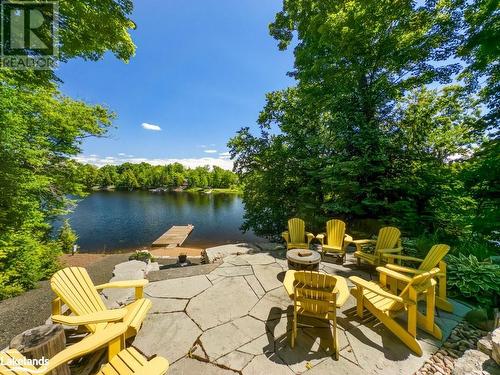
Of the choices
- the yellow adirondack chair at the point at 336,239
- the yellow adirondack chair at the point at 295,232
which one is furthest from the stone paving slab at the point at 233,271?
the yellow adirondack chair at the point at 336,239

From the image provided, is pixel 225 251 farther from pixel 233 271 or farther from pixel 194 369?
pixel 194 369

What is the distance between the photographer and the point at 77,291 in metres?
2.20

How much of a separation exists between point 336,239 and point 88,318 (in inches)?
175

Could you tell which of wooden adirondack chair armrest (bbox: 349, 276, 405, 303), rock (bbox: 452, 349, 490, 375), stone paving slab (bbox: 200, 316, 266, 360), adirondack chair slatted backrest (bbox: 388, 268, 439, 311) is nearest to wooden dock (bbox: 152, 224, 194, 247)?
stone paving slab (bbox: 200, 316, 266, 360)

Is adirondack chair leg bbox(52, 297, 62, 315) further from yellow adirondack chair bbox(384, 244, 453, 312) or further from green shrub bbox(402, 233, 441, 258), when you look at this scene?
green shrub bbox(402, 233, 441, 258)

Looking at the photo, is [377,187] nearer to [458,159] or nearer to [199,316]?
→ [458,159]

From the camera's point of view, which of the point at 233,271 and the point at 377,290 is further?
the point at 233,271

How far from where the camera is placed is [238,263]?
411 cm

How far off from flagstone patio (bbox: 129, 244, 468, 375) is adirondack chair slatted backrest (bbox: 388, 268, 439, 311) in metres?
0.36

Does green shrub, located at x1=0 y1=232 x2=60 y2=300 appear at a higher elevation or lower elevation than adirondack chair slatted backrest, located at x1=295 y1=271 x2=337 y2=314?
lower

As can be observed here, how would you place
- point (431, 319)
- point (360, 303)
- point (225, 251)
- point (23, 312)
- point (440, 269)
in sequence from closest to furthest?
point (431, 319)
point (360, 303)
point (440, 269)
point (23, 312)
point (225, 251)

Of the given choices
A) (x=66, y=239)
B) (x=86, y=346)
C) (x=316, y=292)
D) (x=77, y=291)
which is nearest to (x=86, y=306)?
(x=77, y=291)

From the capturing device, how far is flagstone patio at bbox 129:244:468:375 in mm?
1938

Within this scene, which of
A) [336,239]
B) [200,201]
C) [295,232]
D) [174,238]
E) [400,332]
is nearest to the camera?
[400,332]
